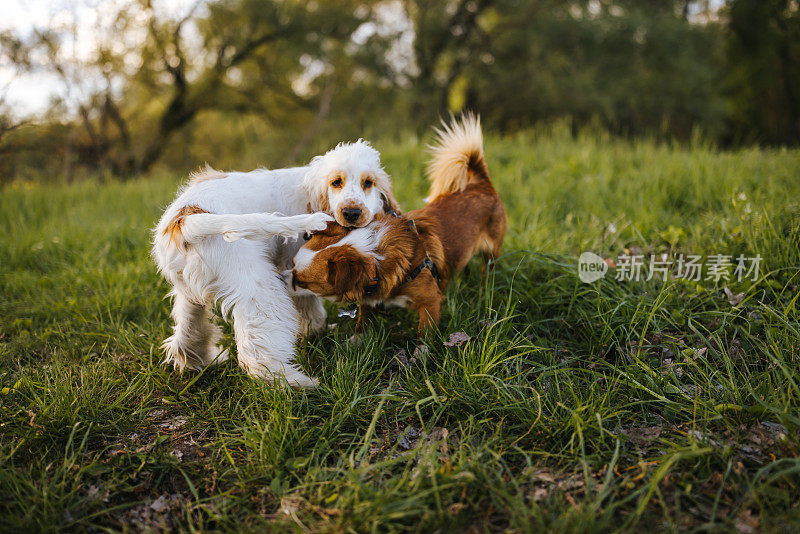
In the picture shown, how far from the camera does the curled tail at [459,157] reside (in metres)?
3.88

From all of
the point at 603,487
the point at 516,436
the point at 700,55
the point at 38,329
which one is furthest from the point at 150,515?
the point at 700,55

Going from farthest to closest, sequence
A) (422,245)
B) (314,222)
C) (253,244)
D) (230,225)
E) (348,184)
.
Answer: (422,245) → (348,184) → (253,244) → (314,222) → (230,225)

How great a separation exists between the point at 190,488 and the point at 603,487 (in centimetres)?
186

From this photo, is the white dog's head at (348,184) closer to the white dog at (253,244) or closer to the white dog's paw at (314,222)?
the white dog at (253,244)

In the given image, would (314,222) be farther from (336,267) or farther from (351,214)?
(351,214)

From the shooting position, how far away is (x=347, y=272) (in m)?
2.65

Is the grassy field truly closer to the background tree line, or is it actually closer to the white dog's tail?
the white dog's tail

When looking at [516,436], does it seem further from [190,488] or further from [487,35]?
[487,35]

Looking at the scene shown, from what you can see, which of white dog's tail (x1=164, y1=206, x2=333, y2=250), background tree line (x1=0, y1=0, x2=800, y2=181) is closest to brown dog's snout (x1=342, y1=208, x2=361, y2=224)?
white dog's tail (x1=164, y1=206, x2=333, y2=250)

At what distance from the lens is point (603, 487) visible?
1.97 meters

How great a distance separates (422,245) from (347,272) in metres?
0.66

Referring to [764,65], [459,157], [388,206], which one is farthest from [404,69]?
[764,65]

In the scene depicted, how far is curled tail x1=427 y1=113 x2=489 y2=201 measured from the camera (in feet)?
12.7

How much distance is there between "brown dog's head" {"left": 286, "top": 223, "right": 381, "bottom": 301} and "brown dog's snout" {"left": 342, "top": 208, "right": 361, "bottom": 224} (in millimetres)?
108
